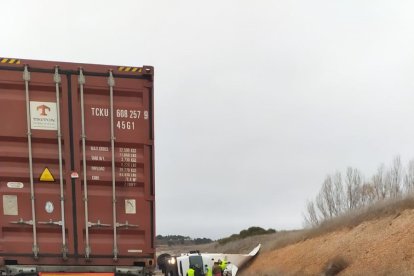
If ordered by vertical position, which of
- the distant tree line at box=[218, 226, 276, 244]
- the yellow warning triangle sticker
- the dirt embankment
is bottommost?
the distant tree line at box=[218, 226, 276, 244]

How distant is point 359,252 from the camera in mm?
15805

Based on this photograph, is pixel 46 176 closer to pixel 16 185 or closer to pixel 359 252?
pixel 16 185

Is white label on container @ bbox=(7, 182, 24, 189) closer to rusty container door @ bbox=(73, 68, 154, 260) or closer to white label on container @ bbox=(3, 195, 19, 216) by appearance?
white label on container @ bbox=(3, 195, 19, 216)

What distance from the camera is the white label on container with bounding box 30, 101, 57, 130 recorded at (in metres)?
7.94

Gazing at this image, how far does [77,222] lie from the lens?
26.1 feet

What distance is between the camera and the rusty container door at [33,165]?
783cm

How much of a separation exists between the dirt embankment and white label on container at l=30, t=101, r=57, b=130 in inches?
339

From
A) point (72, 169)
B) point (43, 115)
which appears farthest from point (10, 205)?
point (43, 115)

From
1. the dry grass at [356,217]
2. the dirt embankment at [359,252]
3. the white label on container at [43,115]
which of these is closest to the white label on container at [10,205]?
the white label on container at [43,115]

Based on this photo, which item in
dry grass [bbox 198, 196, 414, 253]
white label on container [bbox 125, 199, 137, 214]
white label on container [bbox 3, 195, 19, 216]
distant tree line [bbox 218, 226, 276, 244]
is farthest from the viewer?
distant tree line [bbox 218, 226, 276, 244]

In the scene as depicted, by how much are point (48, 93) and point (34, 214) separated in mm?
1933

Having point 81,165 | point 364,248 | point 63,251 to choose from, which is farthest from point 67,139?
point 364,248

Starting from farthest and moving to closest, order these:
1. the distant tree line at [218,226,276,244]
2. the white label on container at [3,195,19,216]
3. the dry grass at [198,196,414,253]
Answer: the distant tree line at [218,226,276,244]
the dry grass at [198,196,414,253]
the white label on container at [3,195,19,216]

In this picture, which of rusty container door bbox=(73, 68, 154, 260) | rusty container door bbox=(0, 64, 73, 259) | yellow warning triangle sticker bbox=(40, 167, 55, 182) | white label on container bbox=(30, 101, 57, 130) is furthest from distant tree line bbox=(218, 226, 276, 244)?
white label on container bbox=(30, 101, 57, 130)
